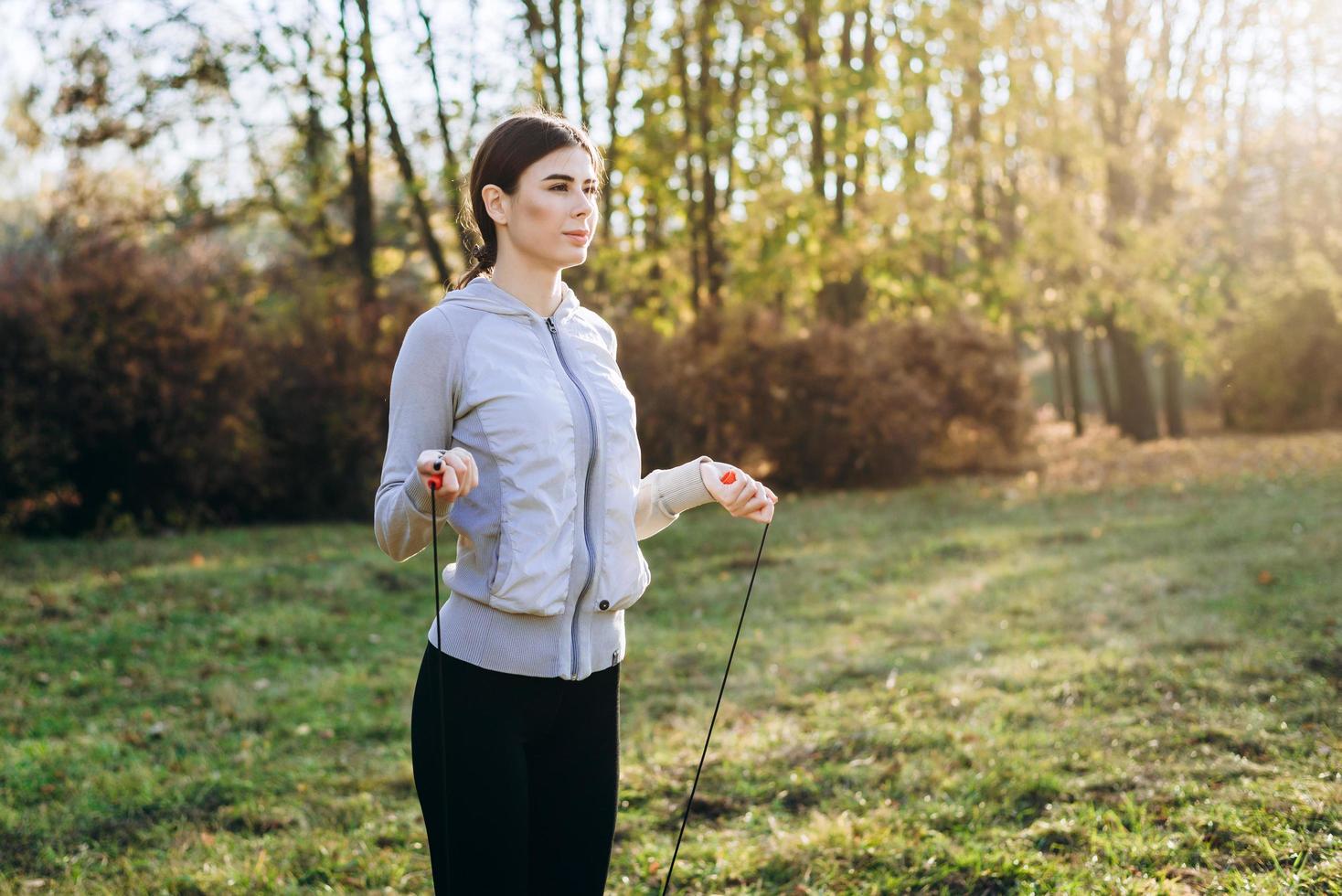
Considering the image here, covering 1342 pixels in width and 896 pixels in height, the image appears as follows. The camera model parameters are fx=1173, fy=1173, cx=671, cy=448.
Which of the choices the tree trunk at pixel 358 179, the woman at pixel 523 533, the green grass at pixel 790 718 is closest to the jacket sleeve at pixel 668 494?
Result: the woman at pixel 523 533

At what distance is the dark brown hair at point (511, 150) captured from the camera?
238 cm

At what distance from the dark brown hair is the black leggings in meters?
0.87

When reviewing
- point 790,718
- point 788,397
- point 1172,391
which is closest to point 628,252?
point 788,397

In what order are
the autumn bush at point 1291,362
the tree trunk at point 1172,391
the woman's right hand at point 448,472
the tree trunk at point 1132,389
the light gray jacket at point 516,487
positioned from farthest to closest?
the tree trunk at point 1172,391
the autumn bush at point 1291,362
the tree trunk at point 1132,389
the light gray jacket at point 516,487
the woman's right hand at point 448,472

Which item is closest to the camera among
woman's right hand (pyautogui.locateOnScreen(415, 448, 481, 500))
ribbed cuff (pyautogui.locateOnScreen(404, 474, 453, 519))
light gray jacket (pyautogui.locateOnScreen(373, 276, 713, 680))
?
woman's right hand (pyautogui.locateOnScreen(415, 448, 481, 500))

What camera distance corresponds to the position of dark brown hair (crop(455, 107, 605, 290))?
2.38 meters

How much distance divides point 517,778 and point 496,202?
1.16 m

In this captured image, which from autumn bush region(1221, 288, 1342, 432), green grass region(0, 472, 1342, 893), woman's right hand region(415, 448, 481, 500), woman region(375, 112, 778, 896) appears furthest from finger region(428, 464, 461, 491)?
autumn bush region(1221, 288, 1342, 432)

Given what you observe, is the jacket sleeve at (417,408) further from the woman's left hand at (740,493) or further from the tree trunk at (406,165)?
the tree trunk at (406,165)

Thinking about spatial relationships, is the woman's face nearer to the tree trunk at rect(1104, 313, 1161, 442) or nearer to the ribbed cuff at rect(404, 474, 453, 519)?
the ribbed cuff at rect(404, 474, 453, 519)

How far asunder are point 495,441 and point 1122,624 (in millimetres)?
5740

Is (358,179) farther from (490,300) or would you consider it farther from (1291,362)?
(1291,362)

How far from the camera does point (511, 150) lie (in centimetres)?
238

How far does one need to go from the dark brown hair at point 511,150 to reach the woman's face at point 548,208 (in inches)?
0.7
